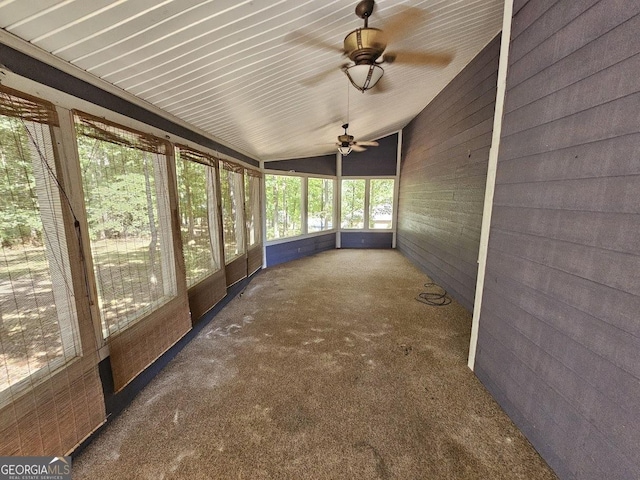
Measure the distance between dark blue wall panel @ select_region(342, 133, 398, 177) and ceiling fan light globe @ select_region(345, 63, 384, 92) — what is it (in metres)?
5.25

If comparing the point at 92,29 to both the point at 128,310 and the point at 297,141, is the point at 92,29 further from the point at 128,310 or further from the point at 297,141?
the point at 297,141

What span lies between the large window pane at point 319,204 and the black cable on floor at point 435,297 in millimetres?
3435

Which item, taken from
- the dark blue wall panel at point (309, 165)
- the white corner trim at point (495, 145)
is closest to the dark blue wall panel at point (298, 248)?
the dark blue wall panel at point (309, 165)

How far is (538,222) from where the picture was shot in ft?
5.15

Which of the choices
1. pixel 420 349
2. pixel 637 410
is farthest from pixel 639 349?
pixel 420 349

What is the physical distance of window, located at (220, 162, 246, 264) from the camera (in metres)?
3.46

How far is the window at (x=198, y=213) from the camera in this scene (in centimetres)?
253

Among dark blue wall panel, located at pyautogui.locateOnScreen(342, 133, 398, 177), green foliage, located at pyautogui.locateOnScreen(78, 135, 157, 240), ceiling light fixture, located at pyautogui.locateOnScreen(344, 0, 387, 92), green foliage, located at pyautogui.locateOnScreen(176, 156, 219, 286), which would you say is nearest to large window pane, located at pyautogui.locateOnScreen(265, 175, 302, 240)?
dark blue wall panel, located at pyautogui.locateOnScreen(342, 133, 398, 177)

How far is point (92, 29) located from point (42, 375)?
1692 mm

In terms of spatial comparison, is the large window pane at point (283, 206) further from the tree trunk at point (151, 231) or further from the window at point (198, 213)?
the tree trunk at point (151, 231)

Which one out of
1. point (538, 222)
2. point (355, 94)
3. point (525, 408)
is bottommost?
point (525, 408)
